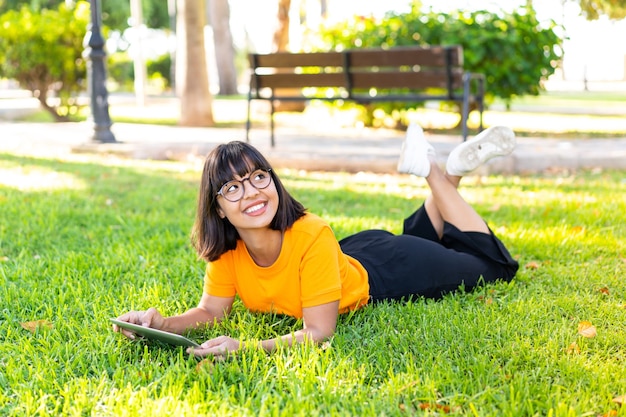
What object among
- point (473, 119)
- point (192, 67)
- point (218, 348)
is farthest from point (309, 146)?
point (218, 348)

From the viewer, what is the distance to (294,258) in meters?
2.84

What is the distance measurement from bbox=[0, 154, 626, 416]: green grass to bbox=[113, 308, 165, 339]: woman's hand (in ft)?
0.18

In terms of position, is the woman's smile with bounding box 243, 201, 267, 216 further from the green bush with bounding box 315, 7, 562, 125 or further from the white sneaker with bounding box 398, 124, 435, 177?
the green bush with bounding box 315, 7, 562, 125

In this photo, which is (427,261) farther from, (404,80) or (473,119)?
(473,119)

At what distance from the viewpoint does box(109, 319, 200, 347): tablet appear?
101 inches

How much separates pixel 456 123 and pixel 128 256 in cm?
882

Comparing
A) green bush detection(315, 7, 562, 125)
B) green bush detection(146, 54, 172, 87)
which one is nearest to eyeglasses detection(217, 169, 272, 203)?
green bush detection(315, 7, 562, 125)

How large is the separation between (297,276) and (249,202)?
38cm

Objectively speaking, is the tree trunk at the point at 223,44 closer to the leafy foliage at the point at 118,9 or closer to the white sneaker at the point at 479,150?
the leafy foliage at the point at 118,9

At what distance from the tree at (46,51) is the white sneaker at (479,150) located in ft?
33.1

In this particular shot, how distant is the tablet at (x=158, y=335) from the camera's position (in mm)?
2555

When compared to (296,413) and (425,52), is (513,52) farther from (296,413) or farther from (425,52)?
(296,413)

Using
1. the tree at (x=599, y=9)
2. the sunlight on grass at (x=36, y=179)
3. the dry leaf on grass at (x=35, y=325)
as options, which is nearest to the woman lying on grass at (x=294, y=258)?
the dry leaf on grass at (x=35, y=325)

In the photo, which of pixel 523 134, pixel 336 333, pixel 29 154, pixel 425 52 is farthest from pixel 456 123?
pixel 336 333
